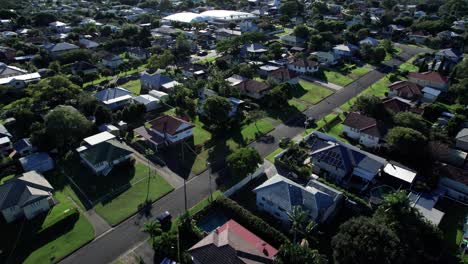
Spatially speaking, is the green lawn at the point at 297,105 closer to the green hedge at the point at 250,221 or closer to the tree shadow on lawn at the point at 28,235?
the green hedge at the point at 250,221

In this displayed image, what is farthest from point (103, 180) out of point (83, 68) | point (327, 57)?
point (327, 57)

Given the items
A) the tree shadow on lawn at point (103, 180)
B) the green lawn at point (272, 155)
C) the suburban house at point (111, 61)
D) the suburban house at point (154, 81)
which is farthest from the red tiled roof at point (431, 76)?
the suburban house at point (111, 61)

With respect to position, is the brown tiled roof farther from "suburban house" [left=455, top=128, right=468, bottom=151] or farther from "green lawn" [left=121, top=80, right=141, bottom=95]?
"suburban house" [left=455, top=128, right=468, bottom=151]

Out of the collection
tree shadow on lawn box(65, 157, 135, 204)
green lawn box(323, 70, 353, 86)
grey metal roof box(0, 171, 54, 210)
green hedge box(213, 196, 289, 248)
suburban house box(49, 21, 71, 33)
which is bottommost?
green lawn box(323, 70, 353, 86)

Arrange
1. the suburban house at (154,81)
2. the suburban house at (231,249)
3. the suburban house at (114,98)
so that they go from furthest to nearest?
the suburban house at (154,81) → the suburban house at (114,98) → the suburban house at (231,249)

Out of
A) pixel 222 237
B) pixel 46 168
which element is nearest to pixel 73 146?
pixel 46 168

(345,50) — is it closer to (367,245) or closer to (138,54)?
(138,54)

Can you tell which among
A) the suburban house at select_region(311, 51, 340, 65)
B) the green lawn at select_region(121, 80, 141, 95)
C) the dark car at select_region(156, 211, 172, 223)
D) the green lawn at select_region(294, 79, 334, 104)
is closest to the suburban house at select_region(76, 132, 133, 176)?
the dark car at select_region(156, 211, 172, 223)
